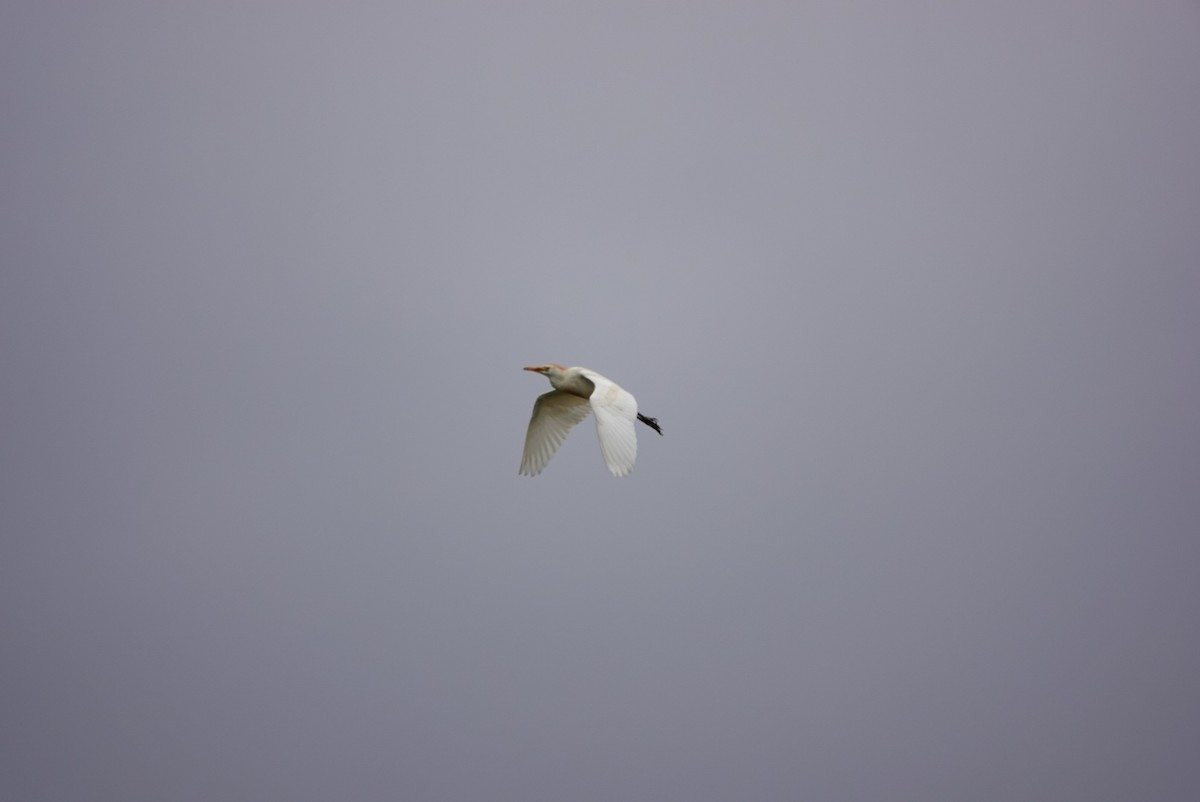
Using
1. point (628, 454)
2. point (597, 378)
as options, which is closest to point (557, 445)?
point (597, 378)

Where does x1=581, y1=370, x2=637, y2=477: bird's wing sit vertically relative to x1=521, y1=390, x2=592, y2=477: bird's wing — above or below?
below

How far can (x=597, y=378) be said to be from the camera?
12.8 meters

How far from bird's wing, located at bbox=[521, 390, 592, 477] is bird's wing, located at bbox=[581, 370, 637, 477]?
275cm

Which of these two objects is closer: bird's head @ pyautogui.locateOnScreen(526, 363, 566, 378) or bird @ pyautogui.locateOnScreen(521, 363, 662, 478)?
bird @ pyautogui.locateOnScreen(521, 363, 662, 478)

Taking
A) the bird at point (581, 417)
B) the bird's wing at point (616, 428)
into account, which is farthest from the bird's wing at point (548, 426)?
the bird's wing at point (616, 428)

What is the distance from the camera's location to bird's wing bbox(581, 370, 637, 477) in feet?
36.9

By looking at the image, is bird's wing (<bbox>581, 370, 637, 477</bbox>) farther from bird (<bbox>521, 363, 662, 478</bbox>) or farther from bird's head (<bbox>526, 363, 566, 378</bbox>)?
bird's head (<bbox>526, 363, 566, 378</bbox>)

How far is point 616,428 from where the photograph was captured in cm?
1141

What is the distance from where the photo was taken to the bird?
1129 centimetres

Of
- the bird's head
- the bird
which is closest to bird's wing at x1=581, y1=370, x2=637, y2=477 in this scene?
the bird

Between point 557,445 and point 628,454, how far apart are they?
150 inches

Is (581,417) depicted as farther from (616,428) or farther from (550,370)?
(616,428)

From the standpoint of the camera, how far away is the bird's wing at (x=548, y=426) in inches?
580

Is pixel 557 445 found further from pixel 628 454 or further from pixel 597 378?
pixel 628 454
